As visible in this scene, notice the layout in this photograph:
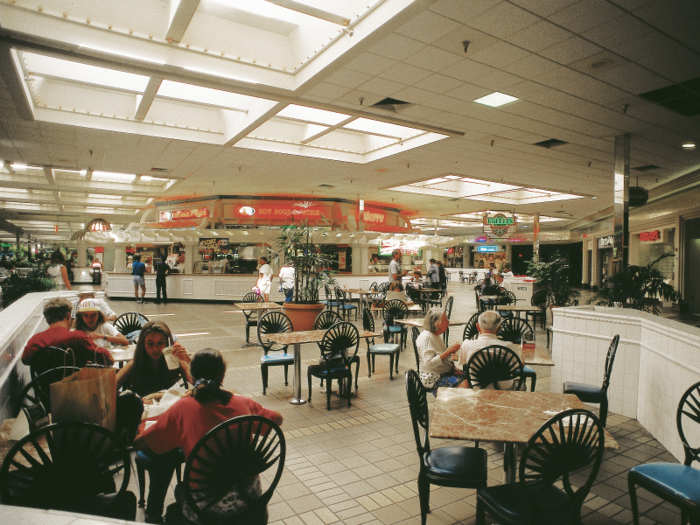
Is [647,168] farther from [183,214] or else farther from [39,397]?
[183,214]

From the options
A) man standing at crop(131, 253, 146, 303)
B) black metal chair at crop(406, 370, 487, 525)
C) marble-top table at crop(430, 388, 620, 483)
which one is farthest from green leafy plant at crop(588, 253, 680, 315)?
man standing at crop(131, 253, 146, 303)

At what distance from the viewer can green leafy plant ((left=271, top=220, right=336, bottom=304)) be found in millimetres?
8224

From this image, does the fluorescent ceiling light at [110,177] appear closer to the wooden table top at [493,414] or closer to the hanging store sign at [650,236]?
the wooden table top at [493,414]

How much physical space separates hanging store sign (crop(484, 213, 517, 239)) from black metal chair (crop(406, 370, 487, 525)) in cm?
1295

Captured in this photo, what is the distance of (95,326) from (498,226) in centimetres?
1319

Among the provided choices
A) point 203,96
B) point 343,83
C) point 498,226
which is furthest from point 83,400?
point 498,226

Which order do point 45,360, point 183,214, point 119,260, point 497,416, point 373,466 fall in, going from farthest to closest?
1. point 119,260
2. point 183,214
3. point 373,466
4. point 45,360
5. point 497,416

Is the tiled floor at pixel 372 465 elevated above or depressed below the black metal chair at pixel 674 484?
below

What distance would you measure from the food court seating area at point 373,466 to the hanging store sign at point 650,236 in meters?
10.4

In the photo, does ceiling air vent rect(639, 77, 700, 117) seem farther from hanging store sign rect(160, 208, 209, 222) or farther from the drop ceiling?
hanging store sign rect(160, 208, 209, 222)

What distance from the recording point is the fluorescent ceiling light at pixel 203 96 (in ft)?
20.3

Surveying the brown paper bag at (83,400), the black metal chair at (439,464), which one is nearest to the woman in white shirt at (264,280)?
the black metal chair at (439,464)

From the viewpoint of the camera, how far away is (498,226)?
14.7 m

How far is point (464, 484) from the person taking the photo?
229 centimetres
